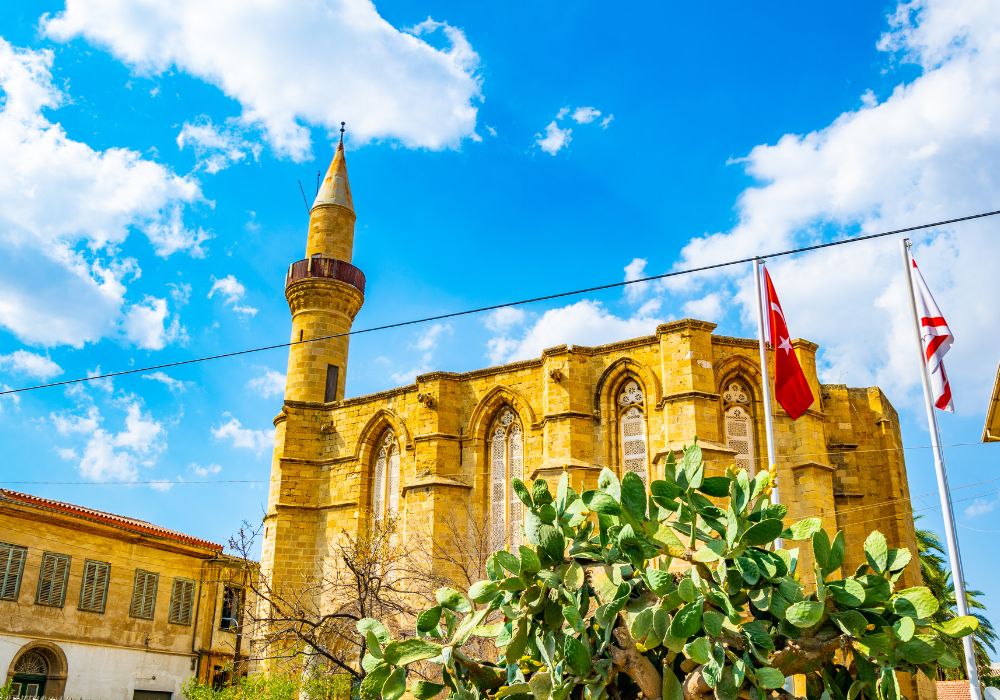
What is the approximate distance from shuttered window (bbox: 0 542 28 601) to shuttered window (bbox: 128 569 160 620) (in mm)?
3433

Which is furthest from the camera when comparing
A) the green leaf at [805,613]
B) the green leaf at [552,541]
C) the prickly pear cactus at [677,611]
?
the green leaf at [552,541]

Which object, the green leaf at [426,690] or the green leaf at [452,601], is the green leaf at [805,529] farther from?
the green leaf at [426,690]

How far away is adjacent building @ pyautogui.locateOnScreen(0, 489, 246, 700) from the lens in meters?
20.9

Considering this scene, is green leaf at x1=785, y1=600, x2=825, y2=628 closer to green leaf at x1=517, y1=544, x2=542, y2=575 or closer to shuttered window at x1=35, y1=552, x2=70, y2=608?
green leaf at x1=517, y1=544, x2=542, y2=575

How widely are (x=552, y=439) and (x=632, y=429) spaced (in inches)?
70.2

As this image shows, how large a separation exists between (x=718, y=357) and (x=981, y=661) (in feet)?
54.2

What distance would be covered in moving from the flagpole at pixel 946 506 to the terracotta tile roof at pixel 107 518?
1925 centimetres

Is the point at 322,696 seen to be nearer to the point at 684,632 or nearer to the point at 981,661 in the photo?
the point at 684,632

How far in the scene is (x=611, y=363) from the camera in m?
20.6

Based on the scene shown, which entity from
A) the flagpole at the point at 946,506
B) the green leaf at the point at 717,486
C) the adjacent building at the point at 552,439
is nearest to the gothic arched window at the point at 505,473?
the adjacent building at the point at 552,439

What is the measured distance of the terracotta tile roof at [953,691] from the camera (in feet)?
65.5

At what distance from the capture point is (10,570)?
20703 millimetres

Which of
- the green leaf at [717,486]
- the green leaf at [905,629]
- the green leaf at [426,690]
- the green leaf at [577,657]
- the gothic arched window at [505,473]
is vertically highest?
the gothic arched window at [505,473]

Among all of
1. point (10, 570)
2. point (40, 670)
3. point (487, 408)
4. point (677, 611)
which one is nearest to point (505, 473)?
point (487, 408)
